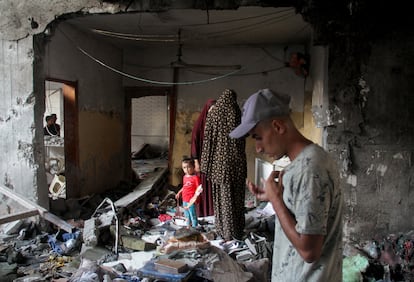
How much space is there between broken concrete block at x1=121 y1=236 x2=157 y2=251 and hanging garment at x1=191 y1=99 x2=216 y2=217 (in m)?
1.16

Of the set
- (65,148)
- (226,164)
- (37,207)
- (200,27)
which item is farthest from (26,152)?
(200,27)

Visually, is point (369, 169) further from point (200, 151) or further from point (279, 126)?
point (279, 126)

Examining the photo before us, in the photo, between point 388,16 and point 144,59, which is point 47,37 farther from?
point 388,16

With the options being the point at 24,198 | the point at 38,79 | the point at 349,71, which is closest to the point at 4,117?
the point at 38,79

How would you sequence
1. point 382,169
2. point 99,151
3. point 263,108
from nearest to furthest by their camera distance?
1. point 263,108
2. point 382,169
3. point 99,151

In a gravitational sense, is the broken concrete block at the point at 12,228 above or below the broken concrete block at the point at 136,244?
below

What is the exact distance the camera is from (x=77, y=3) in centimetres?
498

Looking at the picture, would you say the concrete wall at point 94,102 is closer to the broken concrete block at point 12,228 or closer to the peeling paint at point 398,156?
the broken concrete block at point 12,228

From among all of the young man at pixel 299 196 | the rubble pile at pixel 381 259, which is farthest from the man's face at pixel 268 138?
the rubble pile at pixel 381 259

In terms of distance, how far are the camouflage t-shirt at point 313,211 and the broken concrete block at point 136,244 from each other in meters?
3.25

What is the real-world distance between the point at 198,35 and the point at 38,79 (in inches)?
135

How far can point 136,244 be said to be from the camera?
15.3 ft

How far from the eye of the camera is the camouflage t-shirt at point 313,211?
1.40 metres

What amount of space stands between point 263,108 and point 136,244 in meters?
3.64
